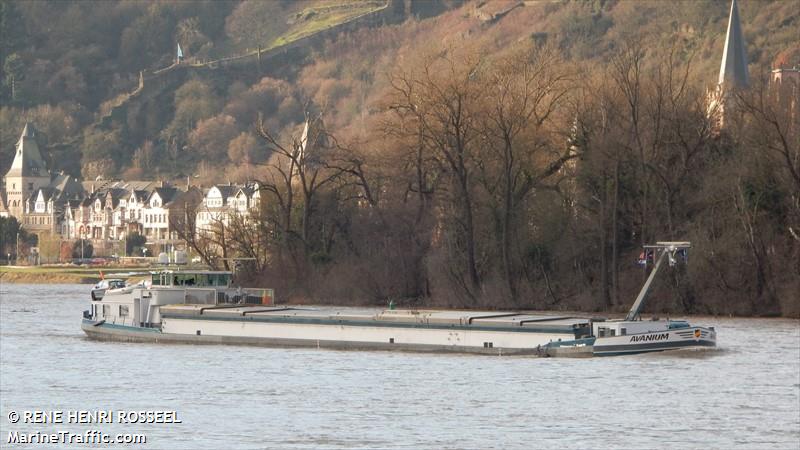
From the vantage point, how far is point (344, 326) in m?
74.2

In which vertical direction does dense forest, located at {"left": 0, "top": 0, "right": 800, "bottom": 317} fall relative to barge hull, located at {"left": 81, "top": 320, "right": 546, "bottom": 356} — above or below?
above

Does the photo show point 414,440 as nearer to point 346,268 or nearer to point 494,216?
point 494,216

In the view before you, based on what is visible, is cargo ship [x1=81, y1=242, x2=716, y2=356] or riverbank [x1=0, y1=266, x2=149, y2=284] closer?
cargo ship [x1=81, y1=242, x2=716, y2=356]

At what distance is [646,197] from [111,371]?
38.3 meters

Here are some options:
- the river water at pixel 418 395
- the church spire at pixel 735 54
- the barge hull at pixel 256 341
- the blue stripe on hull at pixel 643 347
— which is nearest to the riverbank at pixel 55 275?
the church spire at pixel 735 54

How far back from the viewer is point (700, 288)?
289ft

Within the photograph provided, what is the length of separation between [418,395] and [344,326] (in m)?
19.0

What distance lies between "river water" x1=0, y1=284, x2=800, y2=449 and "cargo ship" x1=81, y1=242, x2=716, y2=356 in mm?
1082

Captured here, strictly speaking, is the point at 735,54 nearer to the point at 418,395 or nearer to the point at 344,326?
the point at 344,326

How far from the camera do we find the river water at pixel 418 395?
4688 centimetres

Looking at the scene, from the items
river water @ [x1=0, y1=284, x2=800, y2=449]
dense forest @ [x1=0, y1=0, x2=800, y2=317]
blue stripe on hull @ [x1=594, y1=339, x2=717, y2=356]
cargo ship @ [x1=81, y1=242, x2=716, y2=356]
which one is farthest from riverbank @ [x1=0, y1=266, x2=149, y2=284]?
blue stripe on hull @ [x1=594, y1=339, x2=717, y2=356]

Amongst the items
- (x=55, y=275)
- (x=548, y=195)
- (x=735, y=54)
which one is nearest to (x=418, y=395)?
(x=548, y=195)

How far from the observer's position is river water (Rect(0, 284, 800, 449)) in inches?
1845

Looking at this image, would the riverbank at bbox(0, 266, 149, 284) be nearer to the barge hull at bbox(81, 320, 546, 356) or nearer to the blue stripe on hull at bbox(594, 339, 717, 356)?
the barge hull at bbox(81, 320, 546, 356)
